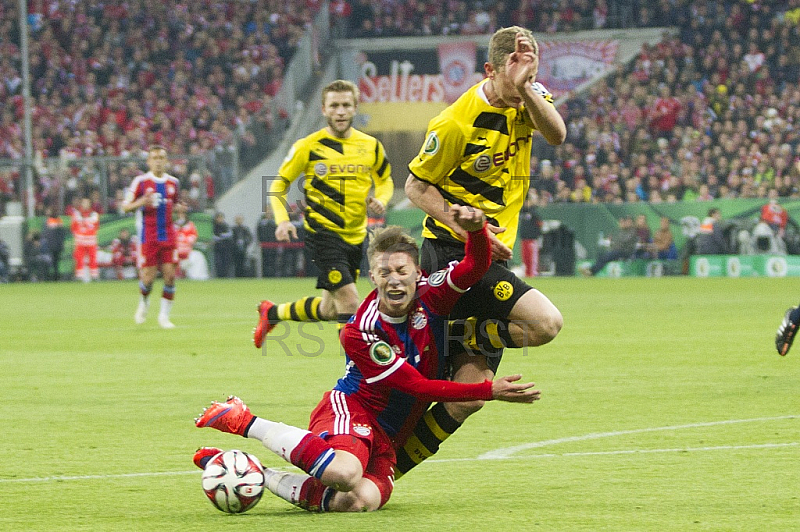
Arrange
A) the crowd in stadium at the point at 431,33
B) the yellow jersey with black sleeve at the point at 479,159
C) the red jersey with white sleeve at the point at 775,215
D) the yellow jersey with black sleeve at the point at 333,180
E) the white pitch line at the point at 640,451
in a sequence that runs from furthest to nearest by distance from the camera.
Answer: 1. the crowd in stadium at the point at 431,33
2. the red jersey with white sleeve at the point at 775,215
3. the yellow jersey with black sleeve at the point at 333,180
4. the white pitch line at the point at 640,451
5. the yellow jersey with black sleeve at the point at 479,159

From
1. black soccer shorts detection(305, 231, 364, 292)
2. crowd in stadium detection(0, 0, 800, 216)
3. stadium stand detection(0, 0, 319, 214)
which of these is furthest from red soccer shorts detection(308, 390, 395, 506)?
stadium stand detection(0, 0, 319, 214)

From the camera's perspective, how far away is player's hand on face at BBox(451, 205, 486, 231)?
4.98 metres

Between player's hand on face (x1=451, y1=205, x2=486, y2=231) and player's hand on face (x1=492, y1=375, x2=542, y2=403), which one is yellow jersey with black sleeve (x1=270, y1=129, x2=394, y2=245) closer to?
player's hand on face (x1=451, y1=205, x2=486, y2=231)

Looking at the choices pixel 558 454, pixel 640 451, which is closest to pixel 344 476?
pixel 558 454

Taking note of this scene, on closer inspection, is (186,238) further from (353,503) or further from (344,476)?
(344,476)

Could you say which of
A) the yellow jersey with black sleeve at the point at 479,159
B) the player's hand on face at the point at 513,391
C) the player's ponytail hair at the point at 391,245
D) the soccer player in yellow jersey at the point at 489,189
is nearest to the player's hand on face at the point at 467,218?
the player's ponytail hair at the point at 391,245

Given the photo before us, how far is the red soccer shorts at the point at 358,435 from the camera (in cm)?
509

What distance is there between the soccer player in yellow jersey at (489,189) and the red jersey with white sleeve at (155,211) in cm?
972

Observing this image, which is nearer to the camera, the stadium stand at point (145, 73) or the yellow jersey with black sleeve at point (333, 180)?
the yellow jersey with black sleeve at point (333, 180)

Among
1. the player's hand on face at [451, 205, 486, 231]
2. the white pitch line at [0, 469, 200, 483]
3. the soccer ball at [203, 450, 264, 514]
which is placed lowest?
the white pitch line at [0, 469, 200, 483]

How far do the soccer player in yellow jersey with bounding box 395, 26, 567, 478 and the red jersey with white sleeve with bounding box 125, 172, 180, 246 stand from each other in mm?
9725

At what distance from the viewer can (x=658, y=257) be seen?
83.9ft

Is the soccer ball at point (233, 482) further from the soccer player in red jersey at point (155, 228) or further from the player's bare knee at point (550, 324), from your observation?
the soccer player in red jersey at point (155, 228)

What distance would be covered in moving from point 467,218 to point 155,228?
35.6ft
